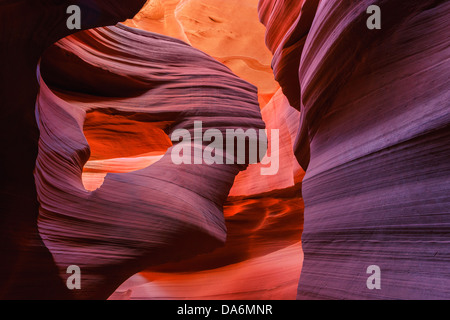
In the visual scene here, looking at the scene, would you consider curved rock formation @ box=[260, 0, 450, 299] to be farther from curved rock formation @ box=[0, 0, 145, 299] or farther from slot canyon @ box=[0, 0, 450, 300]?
curved rock formation @ box=[0, 0, 145, 299]

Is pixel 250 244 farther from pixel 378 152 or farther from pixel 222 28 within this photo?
pixel 222 28

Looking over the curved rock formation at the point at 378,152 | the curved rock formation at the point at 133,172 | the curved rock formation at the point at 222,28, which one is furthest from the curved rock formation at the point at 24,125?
the curved rock formation at the point at 222,28

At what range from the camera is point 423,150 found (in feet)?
3.96

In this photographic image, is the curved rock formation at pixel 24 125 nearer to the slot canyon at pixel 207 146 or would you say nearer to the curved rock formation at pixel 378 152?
the slot canyon at pixel 207 146

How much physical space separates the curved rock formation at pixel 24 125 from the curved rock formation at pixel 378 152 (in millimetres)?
1110

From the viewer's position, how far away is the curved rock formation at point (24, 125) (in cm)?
133

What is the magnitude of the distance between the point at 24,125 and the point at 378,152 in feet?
5.12

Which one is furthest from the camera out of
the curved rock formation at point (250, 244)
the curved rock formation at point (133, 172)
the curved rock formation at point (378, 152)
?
the curved rock formation at point (250, 244)

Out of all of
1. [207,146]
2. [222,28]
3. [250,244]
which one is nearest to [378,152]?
[207,146]

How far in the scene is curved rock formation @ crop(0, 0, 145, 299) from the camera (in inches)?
52.5

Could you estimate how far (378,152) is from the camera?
141cm
